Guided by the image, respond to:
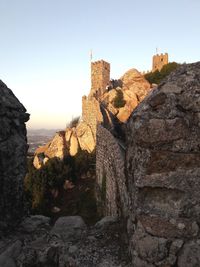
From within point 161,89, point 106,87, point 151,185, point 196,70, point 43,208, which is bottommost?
point 43,208

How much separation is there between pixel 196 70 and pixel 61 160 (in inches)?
919

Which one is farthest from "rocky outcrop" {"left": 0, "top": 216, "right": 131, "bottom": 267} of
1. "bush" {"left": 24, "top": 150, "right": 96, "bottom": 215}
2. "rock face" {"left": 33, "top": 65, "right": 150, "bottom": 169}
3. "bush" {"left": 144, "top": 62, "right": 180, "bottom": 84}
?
"bush" {"left": 144, "top": 62, "right": 180, "bottom": 84}

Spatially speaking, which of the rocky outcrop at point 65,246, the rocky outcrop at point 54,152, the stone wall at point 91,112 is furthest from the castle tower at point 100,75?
the rocky outcrop at point 65,246

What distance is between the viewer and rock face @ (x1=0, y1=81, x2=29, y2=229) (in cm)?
561

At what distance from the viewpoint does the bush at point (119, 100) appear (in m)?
35.1

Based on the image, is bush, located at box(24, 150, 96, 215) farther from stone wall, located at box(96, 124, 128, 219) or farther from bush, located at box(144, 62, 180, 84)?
bush, located at box(144, 62, 180, 84)

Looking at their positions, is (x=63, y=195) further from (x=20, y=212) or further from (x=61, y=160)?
(x=20, y=212)

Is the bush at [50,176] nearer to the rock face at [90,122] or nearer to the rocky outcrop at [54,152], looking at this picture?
the rocky outcrop at [54,152]

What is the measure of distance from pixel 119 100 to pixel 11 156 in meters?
30.5

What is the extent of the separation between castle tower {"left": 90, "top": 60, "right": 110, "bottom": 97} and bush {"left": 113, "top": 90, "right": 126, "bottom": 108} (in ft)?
28.8

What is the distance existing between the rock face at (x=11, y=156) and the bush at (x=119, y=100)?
95.9ft

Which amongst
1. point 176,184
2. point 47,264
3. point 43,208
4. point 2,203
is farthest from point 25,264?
point 43,208

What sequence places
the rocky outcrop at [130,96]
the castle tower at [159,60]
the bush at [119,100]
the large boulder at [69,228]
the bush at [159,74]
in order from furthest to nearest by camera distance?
the castle tower at [159,60] < the bush at [159,74] < the bush at [119,100] < the rocky outcrop at [130,96] < the large boulder at [69,228]

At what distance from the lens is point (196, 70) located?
4.17 m
